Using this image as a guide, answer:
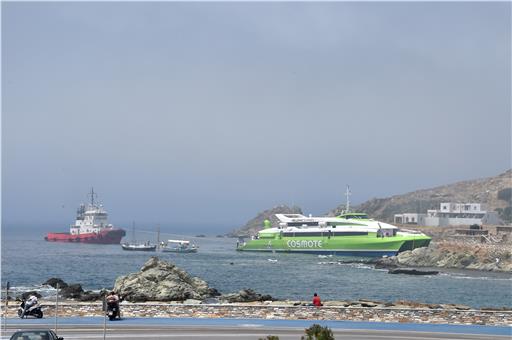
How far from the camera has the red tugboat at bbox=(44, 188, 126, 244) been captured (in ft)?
515

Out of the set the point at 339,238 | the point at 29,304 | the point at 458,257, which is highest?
the point at 339,238

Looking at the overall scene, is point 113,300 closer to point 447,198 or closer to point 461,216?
point 461,216

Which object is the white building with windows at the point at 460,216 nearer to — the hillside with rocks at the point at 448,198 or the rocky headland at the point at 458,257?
the hillside with rocks at the point at 448,198

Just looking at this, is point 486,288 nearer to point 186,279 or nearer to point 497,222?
point 186,279

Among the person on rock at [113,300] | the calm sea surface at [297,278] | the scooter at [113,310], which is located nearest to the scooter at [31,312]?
the scooter at [113,310]

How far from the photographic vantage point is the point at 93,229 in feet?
523

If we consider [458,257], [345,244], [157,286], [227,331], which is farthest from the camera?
[345,244]

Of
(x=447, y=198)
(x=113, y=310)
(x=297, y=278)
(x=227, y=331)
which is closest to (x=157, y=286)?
(x=113, y=310)

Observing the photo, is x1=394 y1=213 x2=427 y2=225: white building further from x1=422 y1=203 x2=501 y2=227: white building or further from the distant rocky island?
the distant rocky island

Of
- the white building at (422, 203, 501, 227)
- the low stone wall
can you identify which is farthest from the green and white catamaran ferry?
the low stone wall

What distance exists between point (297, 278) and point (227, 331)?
54258 millimetres

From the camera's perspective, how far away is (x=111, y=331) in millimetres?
23047

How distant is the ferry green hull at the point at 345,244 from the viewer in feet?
366

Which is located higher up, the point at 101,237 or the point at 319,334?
the point at 319,334
